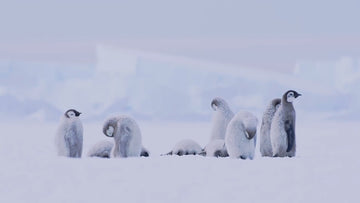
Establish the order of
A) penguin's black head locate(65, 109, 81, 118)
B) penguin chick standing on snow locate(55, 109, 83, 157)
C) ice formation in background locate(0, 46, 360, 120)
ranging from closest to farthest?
penguin chick standing on snow locate(55, 109, 83, 157), penguin's black head locate(65, 109, 81, 118), ice formation in background locate(0, 46, 360, 120)

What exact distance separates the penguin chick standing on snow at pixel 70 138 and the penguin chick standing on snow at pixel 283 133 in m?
1.91

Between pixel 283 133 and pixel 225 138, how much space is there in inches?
25.0

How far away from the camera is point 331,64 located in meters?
21.3

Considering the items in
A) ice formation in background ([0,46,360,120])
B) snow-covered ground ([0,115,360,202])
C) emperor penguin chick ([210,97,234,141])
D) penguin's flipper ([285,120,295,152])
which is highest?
ice formation in background ([0,46,360,120])

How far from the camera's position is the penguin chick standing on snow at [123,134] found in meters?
5.95

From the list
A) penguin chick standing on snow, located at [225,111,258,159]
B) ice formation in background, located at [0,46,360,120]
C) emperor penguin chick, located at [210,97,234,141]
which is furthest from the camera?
ice formation in background, located at [0,46,360,120]

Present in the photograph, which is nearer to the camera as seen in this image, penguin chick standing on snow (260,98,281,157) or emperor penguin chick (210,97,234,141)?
penguin chick standing on snow (260,98,281,157)

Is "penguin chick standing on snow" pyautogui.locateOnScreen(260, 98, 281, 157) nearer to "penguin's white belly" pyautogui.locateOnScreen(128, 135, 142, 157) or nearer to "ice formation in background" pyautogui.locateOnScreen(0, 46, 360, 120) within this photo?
"penguin's white belly" pyautogui.locateOnScreen(128, 135, 142, 157)

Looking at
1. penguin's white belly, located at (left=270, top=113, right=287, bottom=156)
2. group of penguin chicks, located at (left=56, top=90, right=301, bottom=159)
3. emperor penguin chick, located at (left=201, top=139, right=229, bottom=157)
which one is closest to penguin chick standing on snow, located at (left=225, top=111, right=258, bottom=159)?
group of penguin chicks, located at (left=56, top=90, right=301, bottom=159)

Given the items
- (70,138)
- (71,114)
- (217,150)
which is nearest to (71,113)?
(71,114)

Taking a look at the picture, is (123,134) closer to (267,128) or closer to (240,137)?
(240,137)

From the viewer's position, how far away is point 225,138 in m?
5.89

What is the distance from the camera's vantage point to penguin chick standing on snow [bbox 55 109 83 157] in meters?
6.25

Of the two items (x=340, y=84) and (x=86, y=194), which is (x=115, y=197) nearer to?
(x=86, y=194)
